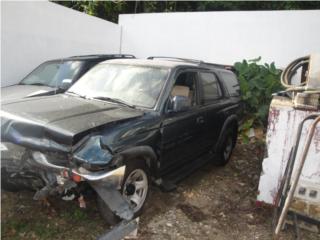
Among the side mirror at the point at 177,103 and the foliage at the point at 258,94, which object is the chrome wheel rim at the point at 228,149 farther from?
the side mirror at the point at 177,103

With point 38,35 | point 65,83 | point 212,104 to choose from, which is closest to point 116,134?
point 212,104

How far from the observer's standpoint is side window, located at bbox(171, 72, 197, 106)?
4.51 meters

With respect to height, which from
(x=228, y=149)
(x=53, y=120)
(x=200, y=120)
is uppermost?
(x=53, y=120)

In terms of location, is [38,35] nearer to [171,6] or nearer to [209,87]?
[209,87]

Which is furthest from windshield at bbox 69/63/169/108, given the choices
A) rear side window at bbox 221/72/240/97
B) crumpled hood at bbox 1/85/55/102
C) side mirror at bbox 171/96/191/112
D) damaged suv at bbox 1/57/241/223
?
rear side window at bbox 221/72/240/97

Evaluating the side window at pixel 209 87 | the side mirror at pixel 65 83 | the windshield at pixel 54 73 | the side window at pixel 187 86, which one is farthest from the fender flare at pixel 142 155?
the windshield at pixel 54 73

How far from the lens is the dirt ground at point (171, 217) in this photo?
11.4ft

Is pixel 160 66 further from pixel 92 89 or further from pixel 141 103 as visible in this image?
pixel 92 89

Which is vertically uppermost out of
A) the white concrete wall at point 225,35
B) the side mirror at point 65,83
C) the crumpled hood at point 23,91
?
the white concrete wall at point 225,35

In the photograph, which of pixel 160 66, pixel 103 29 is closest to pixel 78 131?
pixel 160 66

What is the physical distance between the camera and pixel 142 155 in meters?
3.64

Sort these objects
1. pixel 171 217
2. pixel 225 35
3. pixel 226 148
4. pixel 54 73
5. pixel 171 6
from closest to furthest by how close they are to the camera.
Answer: pixel 171 217 < pixel 226 148 < pixel 54 73 < pixel 225 35 < pixel 171 6

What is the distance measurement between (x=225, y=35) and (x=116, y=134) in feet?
26.9

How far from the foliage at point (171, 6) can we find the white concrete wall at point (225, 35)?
321 cm
